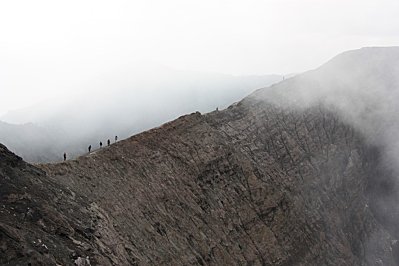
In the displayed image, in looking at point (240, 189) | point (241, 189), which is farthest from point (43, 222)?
point (241, 189)

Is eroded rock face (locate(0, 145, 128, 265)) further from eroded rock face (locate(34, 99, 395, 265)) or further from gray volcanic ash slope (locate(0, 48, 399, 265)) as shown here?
eroded rock face (locate(34, 99, 395, 265))

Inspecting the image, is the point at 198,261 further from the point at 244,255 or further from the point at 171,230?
the point at 244,255

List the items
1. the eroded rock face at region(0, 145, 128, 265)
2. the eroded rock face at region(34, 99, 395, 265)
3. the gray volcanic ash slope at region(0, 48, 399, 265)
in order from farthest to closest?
the eroded rock face at region(34, 99, 395, 265) → the gray volcanic ash slope at region(0, 48, 399, 265) → the eroded rock face at region(0, 145, 128, 265)

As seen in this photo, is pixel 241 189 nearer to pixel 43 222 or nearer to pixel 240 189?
pixel 240 189

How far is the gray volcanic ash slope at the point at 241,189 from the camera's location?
102ft

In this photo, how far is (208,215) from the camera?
152ft

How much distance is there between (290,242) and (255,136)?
51.3ft

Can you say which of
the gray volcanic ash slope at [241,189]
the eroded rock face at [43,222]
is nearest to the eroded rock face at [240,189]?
the gray volcanic ash slope at [241,189]

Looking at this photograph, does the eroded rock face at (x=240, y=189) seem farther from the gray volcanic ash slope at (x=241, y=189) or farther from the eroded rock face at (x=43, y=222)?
the eroded rock face at (x=43, y=222)

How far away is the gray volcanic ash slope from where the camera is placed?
31.2 meters

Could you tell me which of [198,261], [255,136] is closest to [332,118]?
[255,136]

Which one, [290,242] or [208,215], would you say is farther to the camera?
[290,242]

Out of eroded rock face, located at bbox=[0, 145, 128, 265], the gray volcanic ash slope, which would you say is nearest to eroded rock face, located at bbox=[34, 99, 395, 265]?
the gray volcanic ash slope

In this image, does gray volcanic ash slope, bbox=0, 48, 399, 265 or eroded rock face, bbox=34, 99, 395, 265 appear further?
eroded rock face, bbox=34, 99, 395, 265
